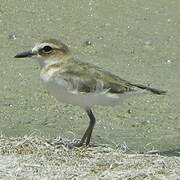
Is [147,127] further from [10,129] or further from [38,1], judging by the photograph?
[38,1]

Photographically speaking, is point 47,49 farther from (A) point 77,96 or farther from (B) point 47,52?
(A) point 77,96

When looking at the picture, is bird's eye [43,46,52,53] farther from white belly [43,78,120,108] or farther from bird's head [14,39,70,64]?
white belly [43,78,120,108]

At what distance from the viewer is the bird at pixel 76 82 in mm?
7770

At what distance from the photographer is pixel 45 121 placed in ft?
33.2

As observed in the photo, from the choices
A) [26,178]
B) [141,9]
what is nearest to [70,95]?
[26,178]

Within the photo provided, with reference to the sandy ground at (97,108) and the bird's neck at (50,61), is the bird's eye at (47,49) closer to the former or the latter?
the bird's neck at (50,61)

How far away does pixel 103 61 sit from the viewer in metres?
12.7

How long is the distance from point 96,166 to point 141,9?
26.9ft

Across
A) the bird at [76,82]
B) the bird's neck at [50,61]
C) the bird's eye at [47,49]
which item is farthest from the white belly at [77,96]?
the bird's eye at [47,49]

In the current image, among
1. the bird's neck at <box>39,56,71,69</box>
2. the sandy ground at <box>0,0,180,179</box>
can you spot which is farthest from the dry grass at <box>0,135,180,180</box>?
the bird's neck at <box>39,56,71,69</box>

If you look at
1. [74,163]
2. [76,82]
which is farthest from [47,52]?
[74,163]

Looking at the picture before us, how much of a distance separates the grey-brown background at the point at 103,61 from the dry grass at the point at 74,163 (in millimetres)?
1571

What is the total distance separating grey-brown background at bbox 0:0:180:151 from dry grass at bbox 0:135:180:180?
5.15 ft

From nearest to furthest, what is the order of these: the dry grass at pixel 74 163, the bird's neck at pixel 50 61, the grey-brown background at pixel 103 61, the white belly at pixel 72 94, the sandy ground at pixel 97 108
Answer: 1. the dry grass at pixel 74 163
2. the sandy ground at pixel 97 108
3. the white belly at pixel 72 94
4. the bird's neck at pixel 50 61
5. the grey-brown background at pixel 103 61
